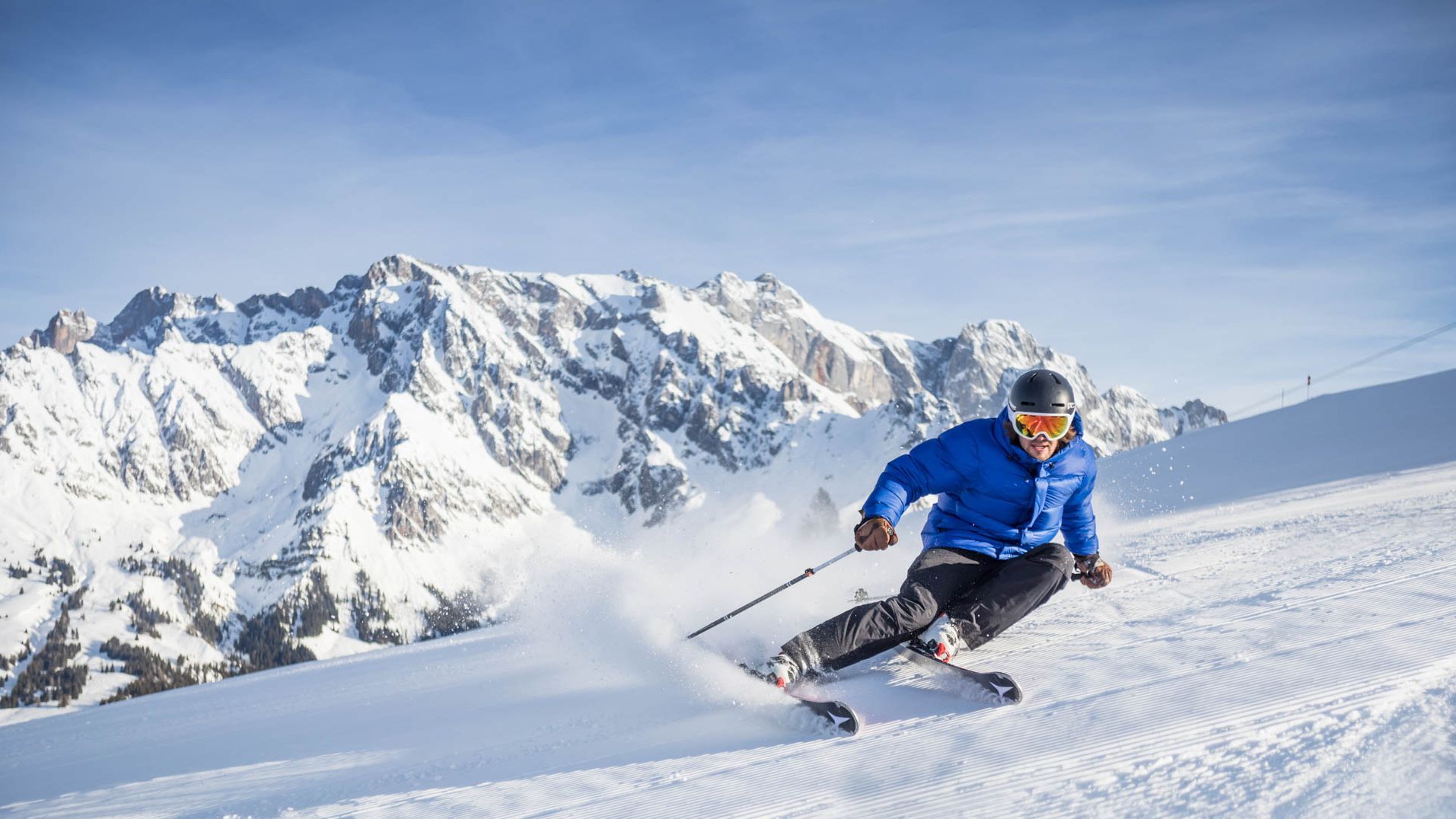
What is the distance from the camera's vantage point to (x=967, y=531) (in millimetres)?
5707

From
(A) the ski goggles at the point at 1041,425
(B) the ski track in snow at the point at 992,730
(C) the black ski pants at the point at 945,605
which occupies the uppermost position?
(A) the ski goggles at the point at 1041,425

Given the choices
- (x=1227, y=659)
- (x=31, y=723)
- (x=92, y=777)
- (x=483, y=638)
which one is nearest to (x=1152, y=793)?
(x=1227, y=659)

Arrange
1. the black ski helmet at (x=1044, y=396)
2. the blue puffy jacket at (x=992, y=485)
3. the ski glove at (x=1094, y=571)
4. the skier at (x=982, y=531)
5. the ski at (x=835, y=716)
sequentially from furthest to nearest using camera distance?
1. the ski glove at (x=1094, y=571)
2. the blue puffy jacket at (x=992, y=485)
3. the black ski helmet at (x=1044, y=396)
4. the skier at (x=982, y=531)
5. the ski at (x=835, y=716)

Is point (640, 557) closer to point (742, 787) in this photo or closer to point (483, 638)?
point (483, 638)

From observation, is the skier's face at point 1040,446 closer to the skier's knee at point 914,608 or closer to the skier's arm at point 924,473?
the skier's arm at point 924,473

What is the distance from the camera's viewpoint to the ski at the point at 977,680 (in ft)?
14.4

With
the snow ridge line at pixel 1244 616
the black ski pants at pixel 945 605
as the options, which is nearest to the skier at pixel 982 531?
the black ski pants at pixel 945 605

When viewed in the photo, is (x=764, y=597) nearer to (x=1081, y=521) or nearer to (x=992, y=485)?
(x=992, y=485)

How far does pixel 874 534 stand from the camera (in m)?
5.20

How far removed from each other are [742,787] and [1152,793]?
1.68 meters

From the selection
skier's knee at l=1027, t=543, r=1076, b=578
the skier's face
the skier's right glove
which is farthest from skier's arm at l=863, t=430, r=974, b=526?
skier's knee at l=1027, t=543, r=1076, b=578

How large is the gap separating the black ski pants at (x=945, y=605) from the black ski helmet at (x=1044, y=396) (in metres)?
0.94

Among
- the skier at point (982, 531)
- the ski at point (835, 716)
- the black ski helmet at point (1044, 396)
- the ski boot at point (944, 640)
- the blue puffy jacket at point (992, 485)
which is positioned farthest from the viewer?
the blue puffy jacket at point (992, 485)

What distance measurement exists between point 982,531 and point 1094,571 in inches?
32.3
